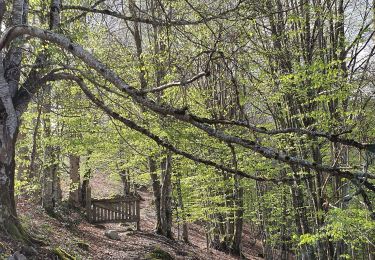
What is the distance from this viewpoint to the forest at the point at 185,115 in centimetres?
525

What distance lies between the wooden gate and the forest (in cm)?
5

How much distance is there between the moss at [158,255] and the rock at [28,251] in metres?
4.10

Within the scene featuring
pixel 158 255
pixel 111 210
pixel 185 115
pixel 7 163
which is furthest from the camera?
pixel 111 210

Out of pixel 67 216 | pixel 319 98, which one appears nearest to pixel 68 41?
pixel 319 98

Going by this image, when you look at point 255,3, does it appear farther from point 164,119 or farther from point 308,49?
point 308,49

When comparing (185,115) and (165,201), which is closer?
(185,115)

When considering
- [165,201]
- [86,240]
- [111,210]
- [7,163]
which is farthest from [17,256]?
[111,210]

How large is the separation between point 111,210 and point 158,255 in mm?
4400

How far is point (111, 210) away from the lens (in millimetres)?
14344

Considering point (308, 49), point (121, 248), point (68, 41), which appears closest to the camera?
point (68, 41)

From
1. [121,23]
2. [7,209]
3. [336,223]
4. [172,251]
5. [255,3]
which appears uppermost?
[121,23]

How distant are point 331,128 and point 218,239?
1030cm

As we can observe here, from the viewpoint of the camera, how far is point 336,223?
22.4 ft

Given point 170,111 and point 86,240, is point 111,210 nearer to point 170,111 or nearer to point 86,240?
point 86,240
